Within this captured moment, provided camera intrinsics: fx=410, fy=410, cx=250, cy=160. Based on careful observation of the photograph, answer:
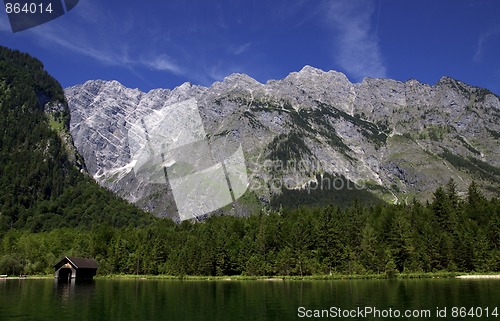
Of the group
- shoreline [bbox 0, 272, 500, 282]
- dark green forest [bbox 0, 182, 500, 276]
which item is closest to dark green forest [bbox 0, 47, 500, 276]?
dark green forest [bbox 0, 182, 500, 276]

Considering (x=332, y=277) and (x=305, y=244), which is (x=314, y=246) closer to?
(x=305, y=244)

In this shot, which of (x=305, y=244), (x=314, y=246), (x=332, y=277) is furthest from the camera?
(x=314, y=246)

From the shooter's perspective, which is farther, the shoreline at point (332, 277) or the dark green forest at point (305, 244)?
the dark green forest at point (305, 244)

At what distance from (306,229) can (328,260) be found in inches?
374

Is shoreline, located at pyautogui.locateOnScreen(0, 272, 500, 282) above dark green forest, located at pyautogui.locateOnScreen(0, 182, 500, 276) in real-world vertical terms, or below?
below

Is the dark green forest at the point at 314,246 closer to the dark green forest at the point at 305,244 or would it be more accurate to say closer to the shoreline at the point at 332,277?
the dark green forest at the point at 305,244

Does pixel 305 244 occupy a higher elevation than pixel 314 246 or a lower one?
higher

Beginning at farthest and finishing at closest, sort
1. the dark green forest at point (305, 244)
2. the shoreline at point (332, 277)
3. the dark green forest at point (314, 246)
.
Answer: the dark green forest at point (305, 244) < the dark green forest at point (314, 246) < the shoreline at point (332, 277)

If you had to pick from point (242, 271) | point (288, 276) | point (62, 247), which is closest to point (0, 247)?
point (62, 247)

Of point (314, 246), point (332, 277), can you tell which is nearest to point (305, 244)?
point (314, 246)

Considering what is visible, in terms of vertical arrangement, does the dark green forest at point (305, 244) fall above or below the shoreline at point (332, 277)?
above

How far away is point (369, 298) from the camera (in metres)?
41.4

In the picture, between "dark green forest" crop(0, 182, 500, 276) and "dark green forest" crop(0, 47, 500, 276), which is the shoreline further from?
"dark green forest" crop(0, 182, 500, 276)

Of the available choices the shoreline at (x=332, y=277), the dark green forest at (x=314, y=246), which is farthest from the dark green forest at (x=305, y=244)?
the shoreline at (x=332, y=277)
